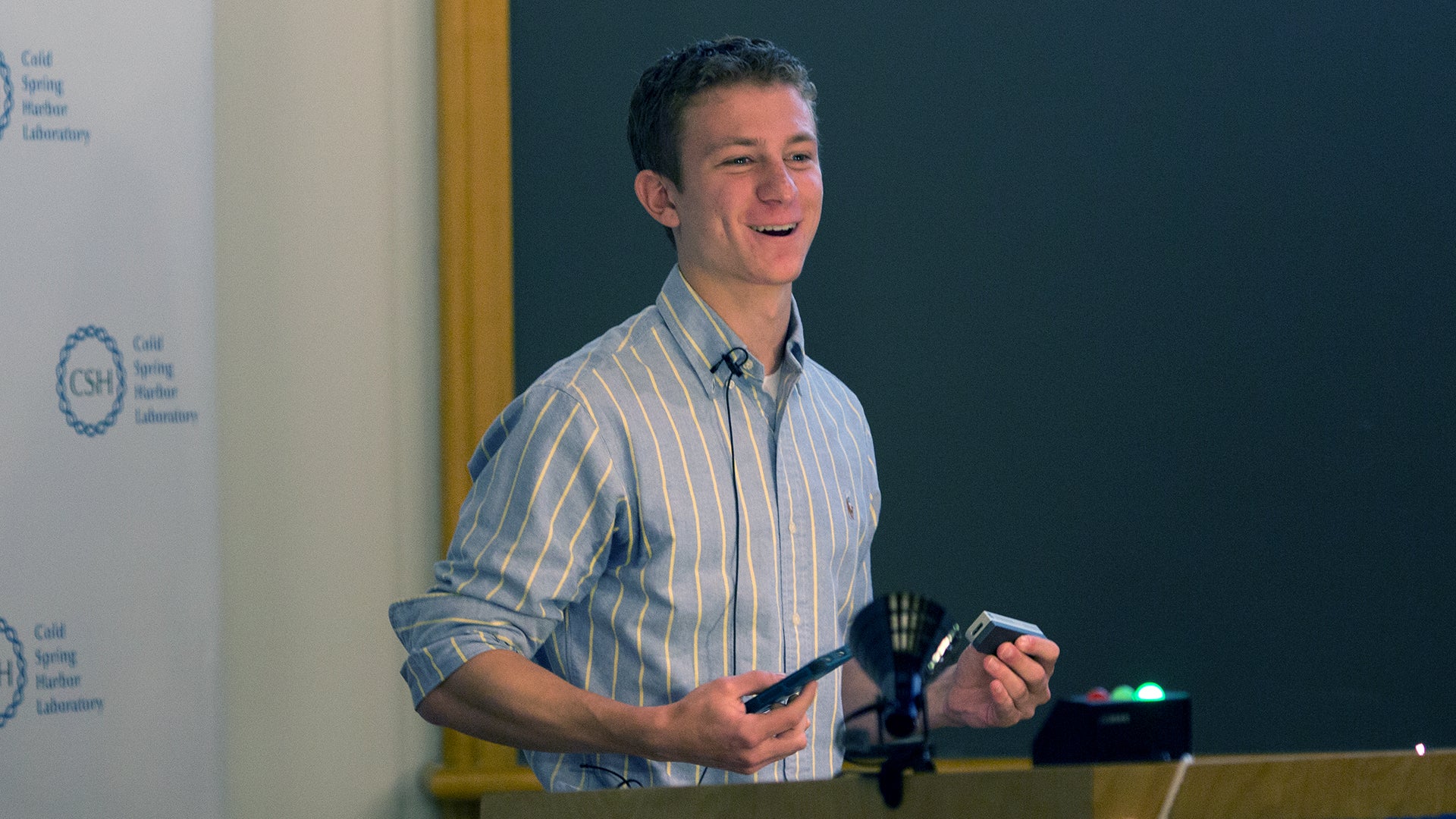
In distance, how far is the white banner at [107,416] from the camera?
5.13 ft

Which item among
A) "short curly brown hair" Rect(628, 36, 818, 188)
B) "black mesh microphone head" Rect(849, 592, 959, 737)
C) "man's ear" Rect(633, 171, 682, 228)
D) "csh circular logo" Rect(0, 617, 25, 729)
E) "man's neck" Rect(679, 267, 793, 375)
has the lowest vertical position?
"csh circular logo" Rect(0, 617, 25, 729)

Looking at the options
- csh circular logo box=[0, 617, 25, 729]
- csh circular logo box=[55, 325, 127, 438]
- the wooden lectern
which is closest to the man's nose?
the wooden lectern

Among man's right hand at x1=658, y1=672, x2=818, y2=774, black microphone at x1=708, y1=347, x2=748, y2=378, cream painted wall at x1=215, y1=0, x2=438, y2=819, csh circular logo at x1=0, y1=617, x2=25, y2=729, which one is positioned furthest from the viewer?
cream painted wall at x1=215, y1=0, x2=438, y2=819

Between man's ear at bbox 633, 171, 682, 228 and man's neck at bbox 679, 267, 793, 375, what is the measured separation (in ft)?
0.25

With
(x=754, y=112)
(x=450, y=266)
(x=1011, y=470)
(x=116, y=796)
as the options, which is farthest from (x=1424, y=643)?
(x=116, y=796)

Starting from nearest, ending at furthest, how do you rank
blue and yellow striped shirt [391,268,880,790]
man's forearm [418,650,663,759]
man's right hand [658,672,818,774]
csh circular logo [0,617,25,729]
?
man's right hand [658,672,818,774] < man's forearm [418,650,663,759] < blue and yellow striped shirt [391,268,880,790] < csh circular logo [0,617,25,729]

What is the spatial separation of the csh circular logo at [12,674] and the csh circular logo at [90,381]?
0.26 meters

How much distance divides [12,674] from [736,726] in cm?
106

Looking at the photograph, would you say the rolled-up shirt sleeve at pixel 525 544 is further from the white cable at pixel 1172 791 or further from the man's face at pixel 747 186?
the white cable at pixel 1172 791

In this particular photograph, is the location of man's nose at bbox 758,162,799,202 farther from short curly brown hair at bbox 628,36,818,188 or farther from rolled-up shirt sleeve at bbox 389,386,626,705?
rolled-up shirt sleeve at bbox 389,386,626,705

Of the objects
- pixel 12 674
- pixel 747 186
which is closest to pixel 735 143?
pixel 747 186

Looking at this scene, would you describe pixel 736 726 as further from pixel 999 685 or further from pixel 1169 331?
pixel 1169 331

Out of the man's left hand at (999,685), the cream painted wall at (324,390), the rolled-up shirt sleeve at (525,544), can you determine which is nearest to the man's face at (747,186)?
the rolled-up shirt sleeve at (525,544)

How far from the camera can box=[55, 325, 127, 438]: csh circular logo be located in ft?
5.18
